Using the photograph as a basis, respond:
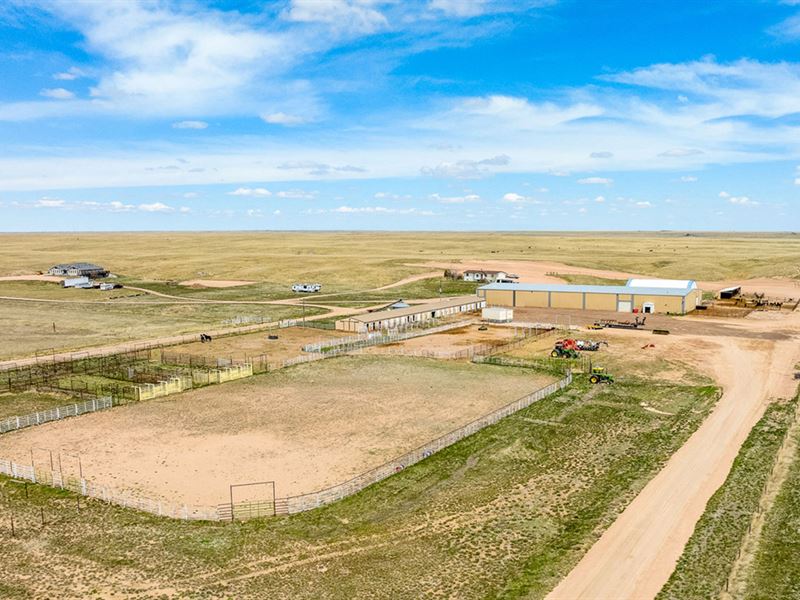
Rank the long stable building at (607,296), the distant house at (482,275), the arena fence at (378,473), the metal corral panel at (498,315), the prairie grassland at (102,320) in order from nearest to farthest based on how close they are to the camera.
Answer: the arena fence at (378,473)
the prairie grassland at (102,320)
the metal corral panel at (498,315)
the long stable building at (607,296)
the distant house at (482,275)

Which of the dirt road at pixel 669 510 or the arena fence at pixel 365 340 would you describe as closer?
the dirt road at pixel 669 510

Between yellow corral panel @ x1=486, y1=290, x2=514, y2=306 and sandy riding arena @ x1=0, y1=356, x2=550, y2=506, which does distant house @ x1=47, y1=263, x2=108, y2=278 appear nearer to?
yellow corral panel @ x1=486, y1=290, x2=514, y2=306

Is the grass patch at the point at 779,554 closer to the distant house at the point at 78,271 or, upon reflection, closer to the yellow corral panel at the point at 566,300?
the yellow corral panel at the point at 566,300

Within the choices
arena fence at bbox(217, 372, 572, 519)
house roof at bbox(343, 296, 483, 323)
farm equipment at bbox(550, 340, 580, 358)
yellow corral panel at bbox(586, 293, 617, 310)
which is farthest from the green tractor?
yellow corral panel at bbox(586, 293, 617, 310)

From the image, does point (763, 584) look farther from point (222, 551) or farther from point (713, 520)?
point (222, 551)

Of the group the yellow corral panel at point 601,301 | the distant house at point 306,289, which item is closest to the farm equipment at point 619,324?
the yellow corral panel at point 601,301

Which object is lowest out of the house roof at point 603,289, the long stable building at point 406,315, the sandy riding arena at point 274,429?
the sandy riding arena at point 274,429

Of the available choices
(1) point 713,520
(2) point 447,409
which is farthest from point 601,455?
(2) point 447,409
